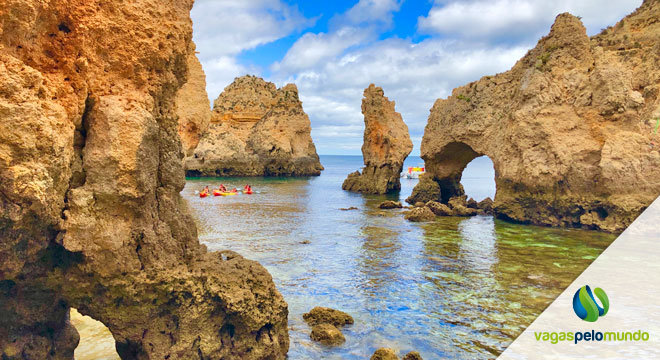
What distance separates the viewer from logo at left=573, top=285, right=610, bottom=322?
31.6ft

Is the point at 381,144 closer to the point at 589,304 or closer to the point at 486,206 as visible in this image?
the point at 486,206

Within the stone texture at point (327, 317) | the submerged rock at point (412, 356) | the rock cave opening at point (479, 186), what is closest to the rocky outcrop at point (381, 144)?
the rock cave opening at point (479, 186)

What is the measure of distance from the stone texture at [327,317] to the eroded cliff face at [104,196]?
283cm

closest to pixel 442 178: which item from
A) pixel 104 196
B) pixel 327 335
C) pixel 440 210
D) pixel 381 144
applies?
pixel 440 210

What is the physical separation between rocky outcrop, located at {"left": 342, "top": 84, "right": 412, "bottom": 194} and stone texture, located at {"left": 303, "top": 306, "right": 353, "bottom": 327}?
1332 inches

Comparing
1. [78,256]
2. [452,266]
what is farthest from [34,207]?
[452,266]

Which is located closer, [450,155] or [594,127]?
[594,127]

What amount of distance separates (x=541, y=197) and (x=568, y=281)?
405 inches

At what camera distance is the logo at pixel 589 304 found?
9.64 meters

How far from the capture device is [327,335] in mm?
8273

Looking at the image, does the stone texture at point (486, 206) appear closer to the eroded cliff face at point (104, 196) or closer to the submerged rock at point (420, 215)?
the submerged rock at point (420, 215)

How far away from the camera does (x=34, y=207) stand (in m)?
4.18

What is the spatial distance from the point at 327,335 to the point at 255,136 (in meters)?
66.6

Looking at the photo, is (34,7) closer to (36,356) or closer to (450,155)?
(36,356)
